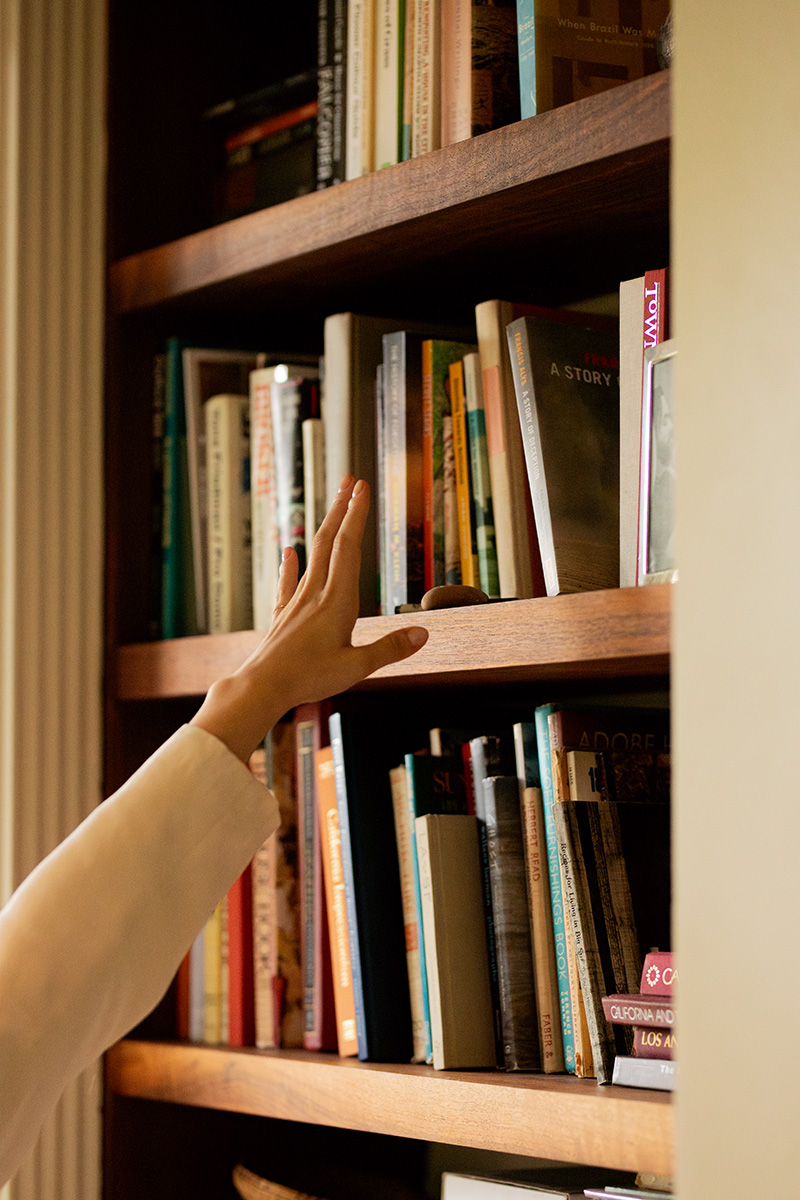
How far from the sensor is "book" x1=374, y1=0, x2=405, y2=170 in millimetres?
1229

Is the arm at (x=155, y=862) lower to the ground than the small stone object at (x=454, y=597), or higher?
lower

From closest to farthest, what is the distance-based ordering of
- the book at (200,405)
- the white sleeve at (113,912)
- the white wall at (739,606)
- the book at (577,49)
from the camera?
the white wall at (739,606), the white sleeve at (113,912), the book at (577,49), the book at (200,405)

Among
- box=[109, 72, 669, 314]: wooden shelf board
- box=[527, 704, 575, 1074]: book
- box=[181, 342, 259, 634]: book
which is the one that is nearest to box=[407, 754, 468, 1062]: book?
box=[527, 704, 575, 1074]: book

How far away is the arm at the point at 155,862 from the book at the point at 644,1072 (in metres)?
0.34

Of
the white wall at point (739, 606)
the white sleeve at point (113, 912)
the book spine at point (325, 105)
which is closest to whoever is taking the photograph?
the white wall at point (739, 606)

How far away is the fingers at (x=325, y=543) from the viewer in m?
1.04

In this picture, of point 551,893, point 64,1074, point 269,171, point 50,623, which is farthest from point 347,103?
point 64,1074

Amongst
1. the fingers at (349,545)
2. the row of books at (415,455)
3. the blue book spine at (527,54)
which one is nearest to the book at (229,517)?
the row of books at (415,455)

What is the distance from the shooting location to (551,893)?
110 cm

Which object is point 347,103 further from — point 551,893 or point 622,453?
point 551,893

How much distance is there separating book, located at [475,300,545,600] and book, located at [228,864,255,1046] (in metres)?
0.45

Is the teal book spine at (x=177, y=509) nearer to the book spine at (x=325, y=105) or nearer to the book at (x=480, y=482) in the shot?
the book spine at (x=325, y=105)

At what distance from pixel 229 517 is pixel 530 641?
1.57 feet

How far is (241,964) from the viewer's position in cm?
133
